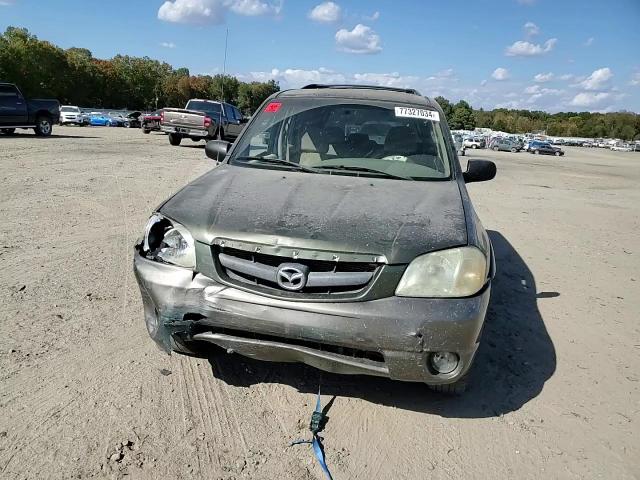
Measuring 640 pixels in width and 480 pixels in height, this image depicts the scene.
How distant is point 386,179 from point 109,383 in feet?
6.96

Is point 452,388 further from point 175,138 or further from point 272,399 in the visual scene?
point 175,138

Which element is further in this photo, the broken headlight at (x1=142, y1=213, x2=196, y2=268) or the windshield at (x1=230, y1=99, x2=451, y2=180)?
the windshield at (x1=230, y1=99, x2=451, y2=180)

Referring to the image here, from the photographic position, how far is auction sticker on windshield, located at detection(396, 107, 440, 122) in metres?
4.16

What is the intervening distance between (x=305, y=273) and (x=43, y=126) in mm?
20737

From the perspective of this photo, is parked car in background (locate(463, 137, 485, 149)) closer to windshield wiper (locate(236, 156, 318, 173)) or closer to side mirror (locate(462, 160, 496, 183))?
side mirror (locate(462, 160, 496, 183))

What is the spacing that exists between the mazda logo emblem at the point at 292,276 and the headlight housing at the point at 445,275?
1.48ft

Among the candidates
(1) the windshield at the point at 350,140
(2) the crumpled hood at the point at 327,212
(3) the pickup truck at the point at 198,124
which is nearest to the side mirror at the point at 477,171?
(1) the windshield at the point at 350,140

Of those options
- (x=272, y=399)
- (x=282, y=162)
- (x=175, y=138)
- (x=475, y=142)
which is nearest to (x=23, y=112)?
(x=175, y=138)

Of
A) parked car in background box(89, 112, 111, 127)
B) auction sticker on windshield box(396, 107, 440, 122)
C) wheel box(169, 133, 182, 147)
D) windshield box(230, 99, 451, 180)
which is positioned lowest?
parked car in background box(89, 112, 111, 127)

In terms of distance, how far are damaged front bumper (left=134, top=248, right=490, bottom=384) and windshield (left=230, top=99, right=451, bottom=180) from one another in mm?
1380

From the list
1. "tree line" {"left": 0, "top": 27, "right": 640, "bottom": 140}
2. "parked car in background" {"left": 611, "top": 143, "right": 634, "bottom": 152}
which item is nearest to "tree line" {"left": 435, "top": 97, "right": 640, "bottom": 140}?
"tree line" {"left": 0, "top": 27, "right": 640, "bottom": 140}

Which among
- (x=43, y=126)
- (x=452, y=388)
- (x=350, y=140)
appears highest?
(x=350, y=140)

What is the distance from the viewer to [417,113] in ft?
13.7

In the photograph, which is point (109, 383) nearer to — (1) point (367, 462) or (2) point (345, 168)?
(1) point (367, 462)
